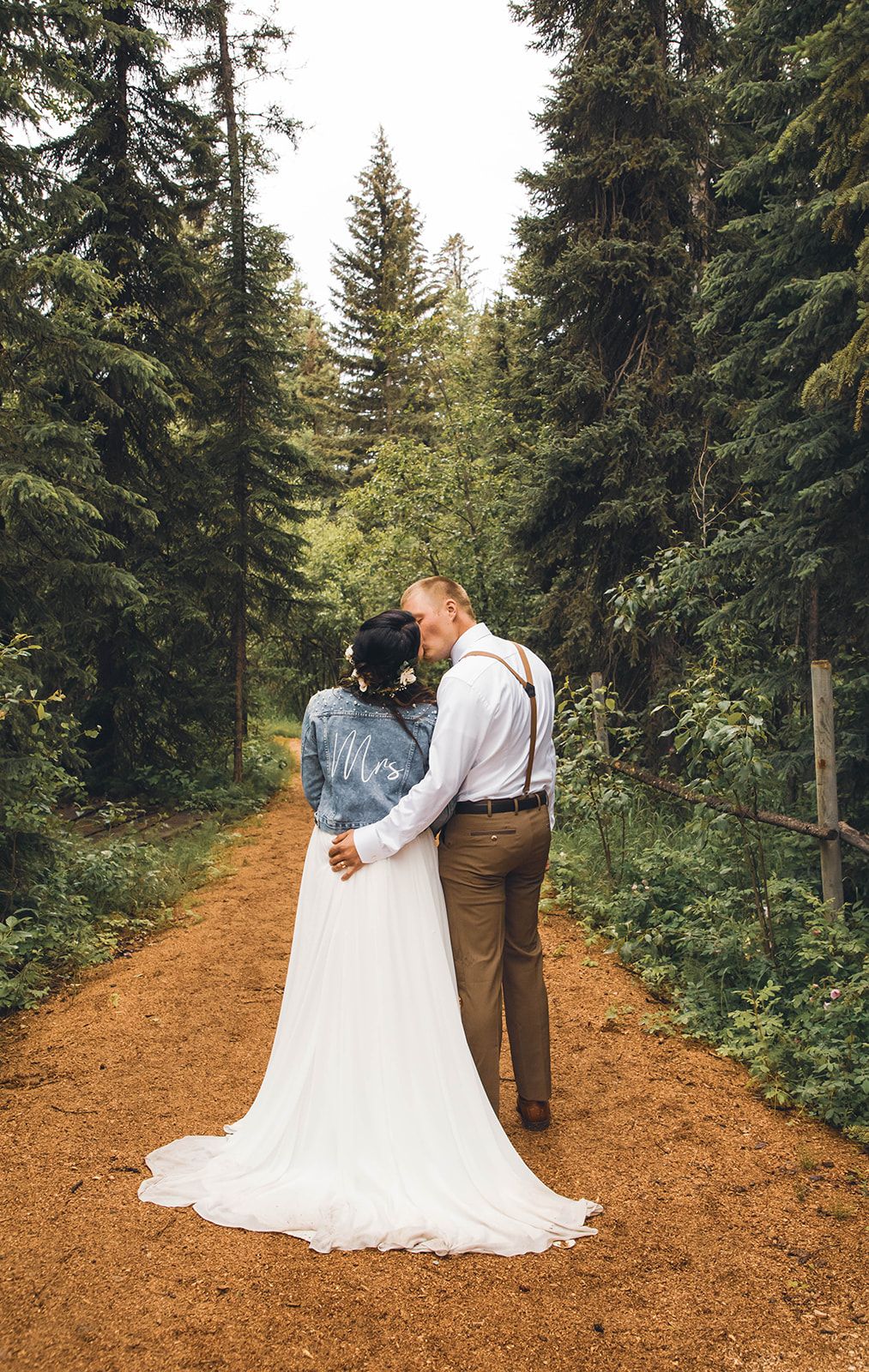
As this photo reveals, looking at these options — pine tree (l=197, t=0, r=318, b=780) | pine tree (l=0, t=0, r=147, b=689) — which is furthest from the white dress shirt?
pine tree (l=197, t=0, r=318, b=780)

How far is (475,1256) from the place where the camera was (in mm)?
2848

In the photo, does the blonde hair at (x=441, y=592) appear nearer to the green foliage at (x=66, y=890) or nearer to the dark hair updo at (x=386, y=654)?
the dark hair updo at (x=386, y=654)

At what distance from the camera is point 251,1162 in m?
3.25

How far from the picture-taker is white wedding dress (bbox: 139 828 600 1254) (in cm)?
297

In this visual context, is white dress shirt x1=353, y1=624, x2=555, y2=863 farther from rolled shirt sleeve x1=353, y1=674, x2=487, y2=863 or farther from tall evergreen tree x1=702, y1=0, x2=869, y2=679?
tall evergreen tree x1=702, y1=0, x2=869, y2=679

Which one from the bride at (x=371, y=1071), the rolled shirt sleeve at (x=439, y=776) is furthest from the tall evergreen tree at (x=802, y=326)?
the bride at (x=371, y=1071)

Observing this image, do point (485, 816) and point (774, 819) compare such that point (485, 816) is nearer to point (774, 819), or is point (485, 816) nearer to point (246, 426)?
point (774, 819)

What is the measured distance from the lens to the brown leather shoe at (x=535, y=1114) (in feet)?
12.5

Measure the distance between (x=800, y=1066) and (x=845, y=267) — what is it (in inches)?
186

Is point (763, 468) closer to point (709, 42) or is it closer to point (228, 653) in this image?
point (709, 42)

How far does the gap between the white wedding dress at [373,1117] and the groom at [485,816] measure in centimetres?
12

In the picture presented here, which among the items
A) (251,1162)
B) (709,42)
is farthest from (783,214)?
(709,42)

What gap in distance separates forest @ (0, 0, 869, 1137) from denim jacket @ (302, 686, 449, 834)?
2015 mm

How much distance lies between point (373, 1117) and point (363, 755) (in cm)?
135
